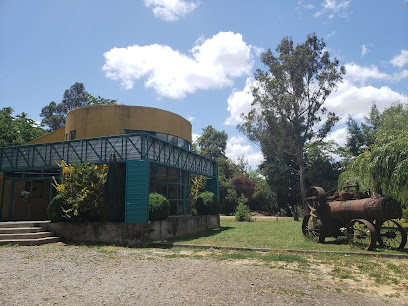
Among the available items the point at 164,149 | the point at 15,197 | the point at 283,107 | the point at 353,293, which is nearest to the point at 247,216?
the point at 283,107

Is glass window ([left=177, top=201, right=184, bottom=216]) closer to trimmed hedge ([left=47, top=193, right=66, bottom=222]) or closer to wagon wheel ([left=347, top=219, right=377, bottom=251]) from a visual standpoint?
trimmed hedge ([left=47, top=193, right=66, bottom=222])

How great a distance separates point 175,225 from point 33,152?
870 centimetres

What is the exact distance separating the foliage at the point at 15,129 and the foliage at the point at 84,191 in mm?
13557

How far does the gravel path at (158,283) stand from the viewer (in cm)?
530

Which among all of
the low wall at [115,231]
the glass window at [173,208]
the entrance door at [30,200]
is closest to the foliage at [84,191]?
the low wall at [115,231]

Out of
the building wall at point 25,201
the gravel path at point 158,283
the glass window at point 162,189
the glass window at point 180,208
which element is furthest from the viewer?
the building wall at point 25,201

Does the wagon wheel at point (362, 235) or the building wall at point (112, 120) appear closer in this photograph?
the wagon wheel at point (362, 235)

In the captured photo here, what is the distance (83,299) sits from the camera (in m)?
5.32

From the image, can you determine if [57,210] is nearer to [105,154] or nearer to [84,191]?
[84,191]

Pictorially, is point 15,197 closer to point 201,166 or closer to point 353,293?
point 201,166

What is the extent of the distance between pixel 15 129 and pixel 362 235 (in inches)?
1076

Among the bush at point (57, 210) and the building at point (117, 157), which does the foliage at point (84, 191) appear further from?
the building at point (117, 157)

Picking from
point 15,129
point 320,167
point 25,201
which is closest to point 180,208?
point 25,201

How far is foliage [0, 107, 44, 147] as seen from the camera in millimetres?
24453
